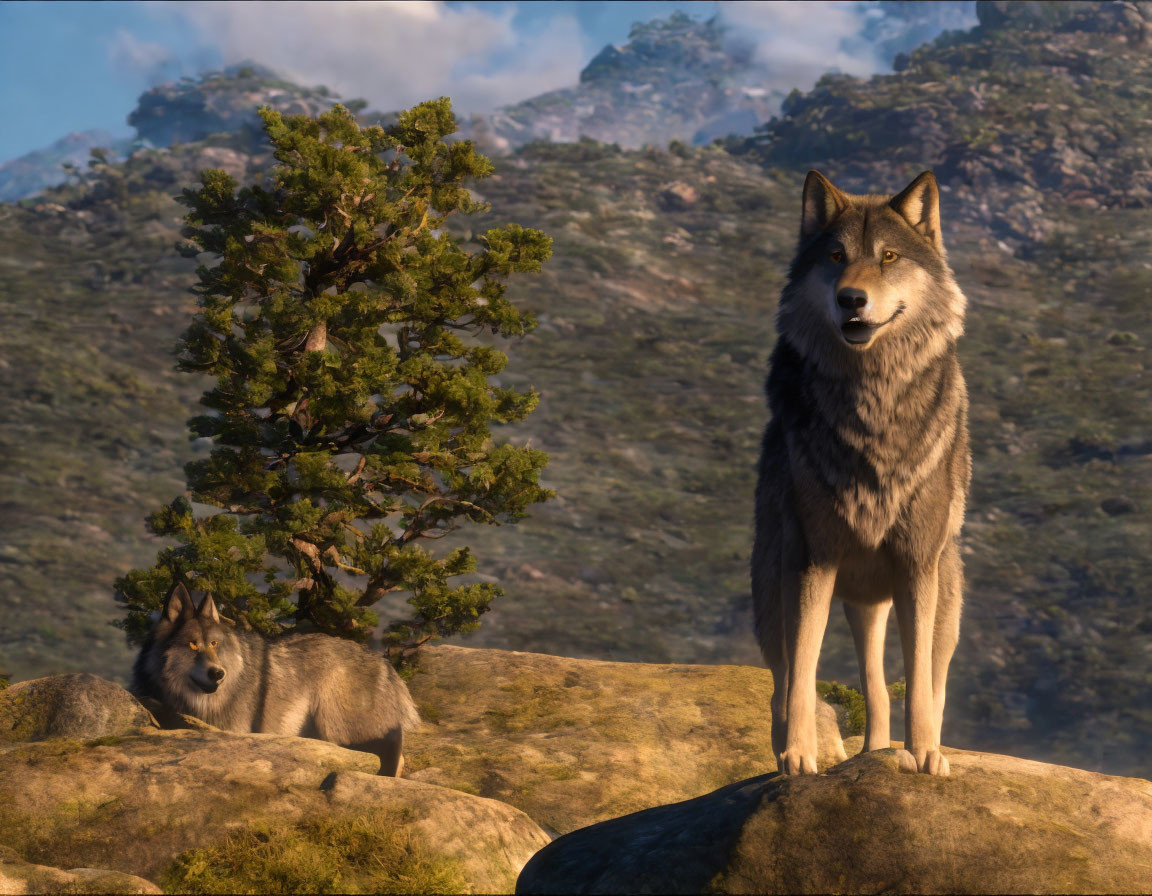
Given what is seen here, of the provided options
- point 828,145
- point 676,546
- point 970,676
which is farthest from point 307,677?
point 828,145

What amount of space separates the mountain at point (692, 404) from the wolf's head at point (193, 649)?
17.2 m

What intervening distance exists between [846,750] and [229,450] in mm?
9904

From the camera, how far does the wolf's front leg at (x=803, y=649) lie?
7887 mm

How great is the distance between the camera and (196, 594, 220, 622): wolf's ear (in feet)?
42.9

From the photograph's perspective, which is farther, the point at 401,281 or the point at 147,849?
the point at 401,281

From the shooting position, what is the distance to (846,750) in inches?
579

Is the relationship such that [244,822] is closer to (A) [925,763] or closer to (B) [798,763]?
(B) [798,763]

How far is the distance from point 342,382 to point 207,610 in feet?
12.1

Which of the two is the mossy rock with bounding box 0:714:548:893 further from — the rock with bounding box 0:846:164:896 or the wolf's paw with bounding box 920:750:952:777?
the wolf's paw with bounding box 920:750:952:777

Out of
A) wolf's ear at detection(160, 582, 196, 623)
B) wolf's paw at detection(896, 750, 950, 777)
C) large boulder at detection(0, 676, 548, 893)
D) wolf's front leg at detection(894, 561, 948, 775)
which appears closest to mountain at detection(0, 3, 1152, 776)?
wolf's ear at detection(160, 582, 196, 623)

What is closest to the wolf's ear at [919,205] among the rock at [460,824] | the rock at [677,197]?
the rock at [460,824]

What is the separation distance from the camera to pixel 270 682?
44.3 ft

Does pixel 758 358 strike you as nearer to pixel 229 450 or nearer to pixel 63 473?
pixel 63 473

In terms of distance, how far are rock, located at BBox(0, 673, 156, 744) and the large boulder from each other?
406 mm
